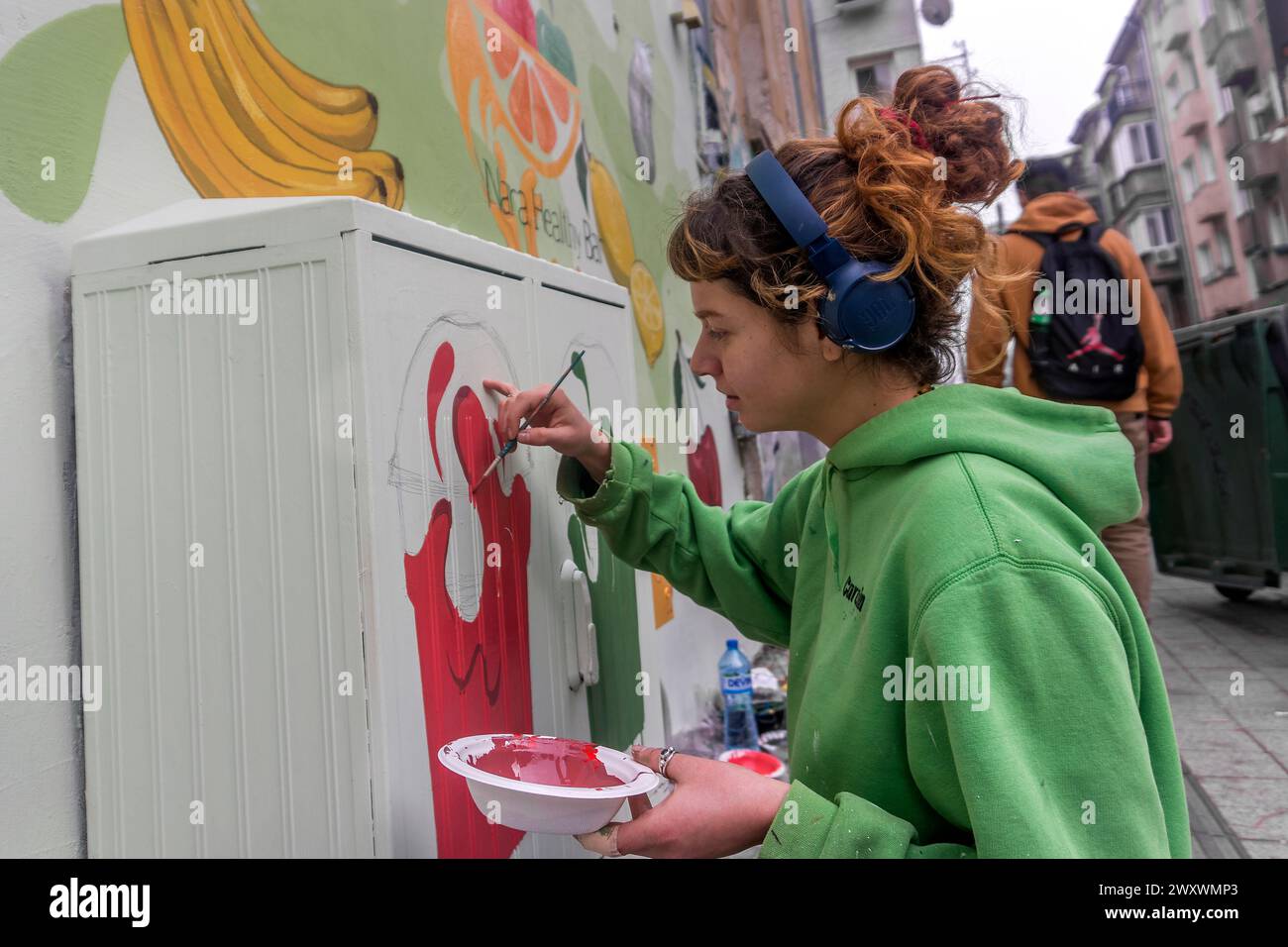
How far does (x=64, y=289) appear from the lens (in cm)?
121

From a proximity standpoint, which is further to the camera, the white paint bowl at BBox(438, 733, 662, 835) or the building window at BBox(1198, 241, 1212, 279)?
the building window at BBox(1198, 241, 1212, 279)

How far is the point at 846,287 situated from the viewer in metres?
1.14

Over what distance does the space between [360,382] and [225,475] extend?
217 mm

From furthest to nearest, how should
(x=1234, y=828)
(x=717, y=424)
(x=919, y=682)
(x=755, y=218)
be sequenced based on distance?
(x=717, y=424)
(x=1234, y=828)
(x=755, y=218)
(x=919, y=682)

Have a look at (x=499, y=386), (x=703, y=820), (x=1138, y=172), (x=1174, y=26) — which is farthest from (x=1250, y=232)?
(x=703, y=820)

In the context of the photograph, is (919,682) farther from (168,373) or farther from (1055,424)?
(168,373)

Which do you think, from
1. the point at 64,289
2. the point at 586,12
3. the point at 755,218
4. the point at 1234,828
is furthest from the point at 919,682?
the point at 586,12

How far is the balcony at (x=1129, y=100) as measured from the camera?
23000mm

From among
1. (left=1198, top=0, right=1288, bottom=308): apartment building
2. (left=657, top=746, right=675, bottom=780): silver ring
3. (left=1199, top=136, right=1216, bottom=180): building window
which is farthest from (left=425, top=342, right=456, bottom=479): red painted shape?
(left=1199, top=136, right=1216, bottom=180): building window

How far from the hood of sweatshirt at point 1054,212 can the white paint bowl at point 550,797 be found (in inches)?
128

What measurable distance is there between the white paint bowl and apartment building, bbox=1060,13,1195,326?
973 inches

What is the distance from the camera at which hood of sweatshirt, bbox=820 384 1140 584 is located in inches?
42.6

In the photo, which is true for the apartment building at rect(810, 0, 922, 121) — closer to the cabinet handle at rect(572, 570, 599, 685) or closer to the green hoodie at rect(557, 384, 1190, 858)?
the cabinet handle at rect(572, 570, 599, 685)

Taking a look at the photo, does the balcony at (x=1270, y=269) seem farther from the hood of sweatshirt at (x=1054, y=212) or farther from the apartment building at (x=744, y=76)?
the hood of sweatshirt at (x=1054, y=212)
